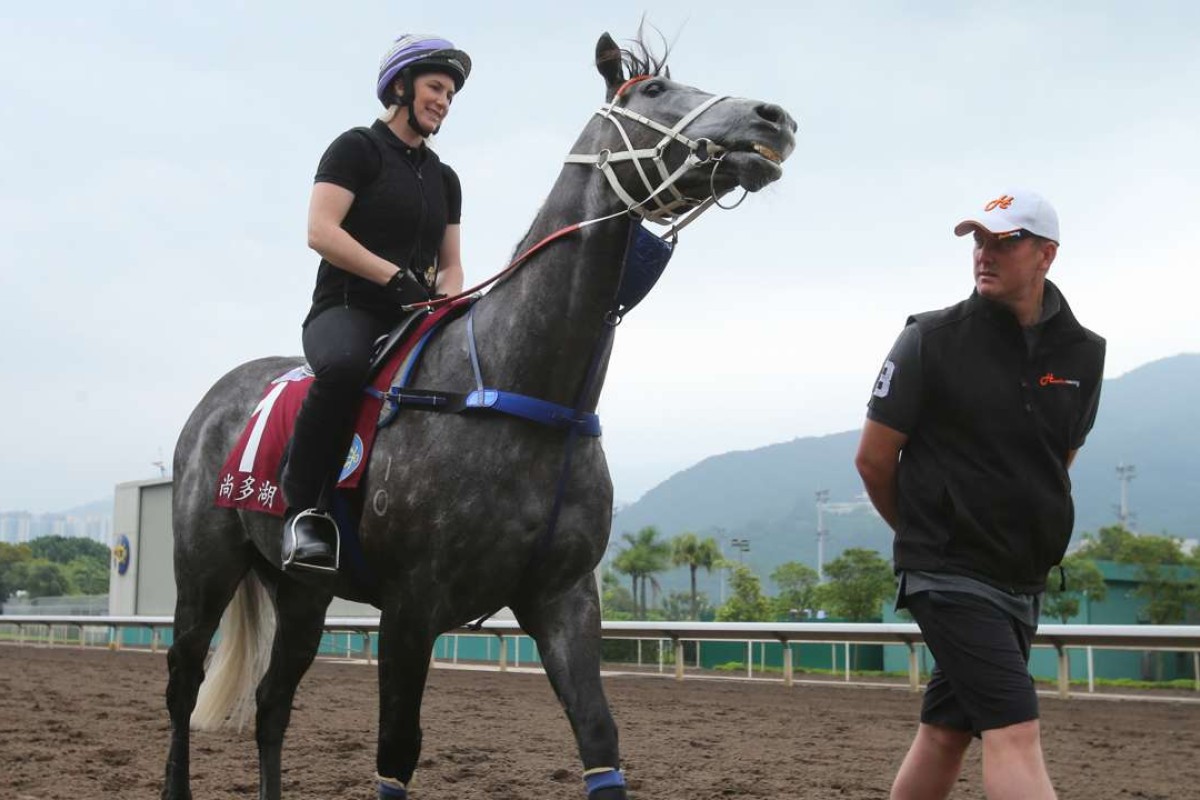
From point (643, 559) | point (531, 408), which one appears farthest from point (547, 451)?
point (643, 559)

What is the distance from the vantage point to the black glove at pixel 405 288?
14.6ft

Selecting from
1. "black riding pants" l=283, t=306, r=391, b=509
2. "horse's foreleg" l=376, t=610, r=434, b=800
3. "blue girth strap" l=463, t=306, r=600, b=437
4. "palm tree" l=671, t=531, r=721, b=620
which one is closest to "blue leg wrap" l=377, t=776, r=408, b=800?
"horse's foreleg" l=376, t=610, r=434, b=800

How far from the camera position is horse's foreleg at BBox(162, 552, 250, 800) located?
5.58m

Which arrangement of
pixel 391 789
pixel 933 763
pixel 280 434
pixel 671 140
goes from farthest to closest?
pixel 280 434 < pixel 391 789 < pixel 671 140 < pixel 933 763

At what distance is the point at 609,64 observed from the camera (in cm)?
426

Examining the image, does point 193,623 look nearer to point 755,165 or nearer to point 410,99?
point 410,99

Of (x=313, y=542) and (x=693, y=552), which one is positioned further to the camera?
(x=693, y=552)

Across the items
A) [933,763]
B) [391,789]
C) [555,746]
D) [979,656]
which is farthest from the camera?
[555,746]

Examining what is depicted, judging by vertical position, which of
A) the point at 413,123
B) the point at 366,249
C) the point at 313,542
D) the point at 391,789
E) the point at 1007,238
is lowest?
the point at 391,789

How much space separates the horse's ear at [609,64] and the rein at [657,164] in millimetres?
46

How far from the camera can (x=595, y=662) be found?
396 centimetres

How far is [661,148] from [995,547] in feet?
5.17

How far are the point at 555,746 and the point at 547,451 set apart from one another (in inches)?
218

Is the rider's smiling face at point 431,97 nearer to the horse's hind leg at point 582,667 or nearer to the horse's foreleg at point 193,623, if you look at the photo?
the horse's hind leg at point 582,667
